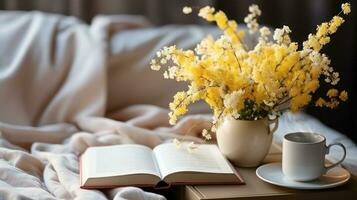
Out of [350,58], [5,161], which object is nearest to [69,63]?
[5,161]

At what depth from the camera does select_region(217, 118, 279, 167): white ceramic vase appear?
1.39 m

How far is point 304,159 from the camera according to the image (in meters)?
1.27

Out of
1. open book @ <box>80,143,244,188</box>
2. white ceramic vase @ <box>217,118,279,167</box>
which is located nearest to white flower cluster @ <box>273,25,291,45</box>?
white ceramic vase @ <box>217,118,279,167</box>

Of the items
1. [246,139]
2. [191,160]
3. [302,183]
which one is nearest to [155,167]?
[191,160]

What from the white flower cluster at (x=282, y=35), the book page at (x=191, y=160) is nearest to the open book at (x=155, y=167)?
the book page at (x=191, y=160)

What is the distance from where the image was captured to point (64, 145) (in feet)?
5.54

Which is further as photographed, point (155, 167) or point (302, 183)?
point (155, 167)

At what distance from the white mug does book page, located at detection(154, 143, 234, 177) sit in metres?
0.13

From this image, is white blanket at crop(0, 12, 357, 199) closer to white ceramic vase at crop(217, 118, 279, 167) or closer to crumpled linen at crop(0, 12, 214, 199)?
crumpled linen at crop(0, 12, 214, 199)

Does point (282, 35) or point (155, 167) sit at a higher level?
point (282, 35)

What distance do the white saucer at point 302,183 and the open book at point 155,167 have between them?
0.06 metres

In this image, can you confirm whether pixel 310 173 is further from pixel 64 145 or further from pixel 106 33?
pixel 106 33

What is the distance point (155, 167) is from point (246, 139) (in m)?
0.21

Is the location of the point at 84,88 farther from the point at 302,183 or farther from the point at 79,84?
the point at 302,183
